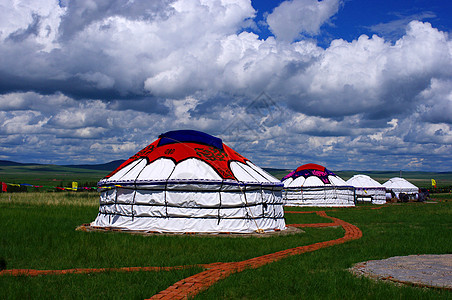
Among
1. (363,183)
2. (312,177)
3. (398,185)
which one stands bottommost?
(398,185)

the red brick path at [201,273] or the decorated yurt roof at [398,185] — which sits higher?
the decorated yurt roof at [398,185]

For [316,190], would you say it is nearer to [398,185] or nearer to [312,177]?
[312,177]

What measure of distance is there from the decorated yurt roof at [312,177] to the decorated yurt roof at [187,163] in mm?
16291

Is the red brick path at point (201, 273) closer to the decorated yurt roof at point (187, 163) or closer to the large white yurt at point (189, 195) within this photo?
the large white yurt at point (189, 195)

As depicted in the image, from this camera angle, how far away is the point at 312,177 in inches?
1222

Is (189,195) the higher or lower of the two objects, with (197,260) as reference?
higher

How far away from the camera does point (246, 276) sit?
6.54 meters

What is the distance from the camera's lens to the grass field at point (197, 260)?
5.61 meters

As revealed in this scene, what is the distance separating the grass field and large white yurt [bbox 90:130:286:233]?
139 centimetres

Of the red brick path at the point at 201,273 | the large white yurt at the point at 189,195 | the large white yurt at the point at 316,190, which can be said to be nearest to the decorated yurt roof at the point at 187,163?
the large white yurt at the point at 189,195

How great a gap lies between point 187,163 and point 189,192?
1.14 metres

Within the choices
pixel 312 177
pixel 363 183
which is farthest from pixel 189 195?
pixel 363 183

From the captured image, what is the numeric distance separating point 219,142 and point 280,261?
→ 7391mm

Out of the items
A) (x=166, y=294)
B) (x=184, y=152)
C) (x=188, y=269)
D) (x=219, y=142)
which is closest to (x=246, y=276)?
(x=188, y=269)
